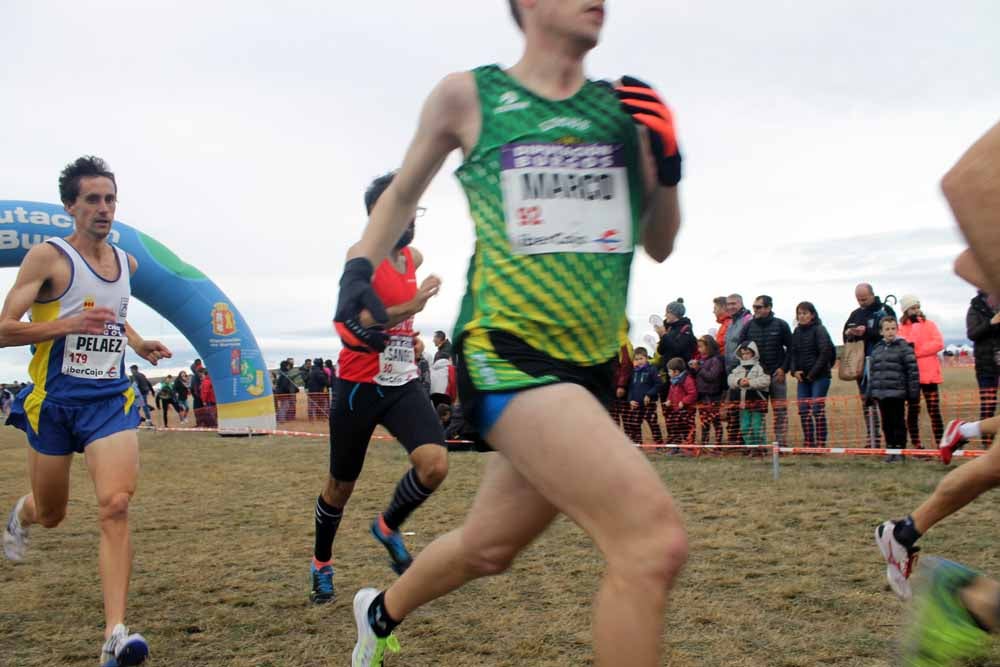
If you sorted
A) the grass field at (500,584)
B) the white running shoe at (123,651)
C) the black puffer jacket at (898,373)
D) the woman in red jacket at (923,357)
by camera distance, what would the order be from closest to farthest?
1. the white running shoe at (123,651)
2. the grass field at (500,584)
3. the black puffer jacket at (898,373)
4. the woman in red jacket at (923,357)

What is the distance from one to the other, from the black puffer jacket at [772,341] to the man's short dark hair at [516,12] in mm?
8781

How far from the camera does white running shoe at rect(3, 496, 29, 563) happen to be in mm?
5145

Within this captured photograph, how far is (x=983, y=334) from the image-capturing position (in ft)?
30.1

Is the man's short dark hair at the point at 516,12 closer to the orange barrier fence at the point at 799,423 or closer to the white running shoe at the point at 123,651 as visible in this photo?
the white running shoe at the point at 123,651

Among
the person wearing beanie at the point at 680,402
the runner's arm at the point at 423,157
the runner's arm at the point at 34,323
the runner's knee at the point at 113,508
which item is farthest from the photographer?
the person wearing beanie at the point at 680,402

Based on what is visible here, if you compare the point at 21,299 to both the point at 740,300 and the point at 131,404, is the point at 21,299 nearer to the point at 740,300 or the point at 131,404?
the point at 131,404

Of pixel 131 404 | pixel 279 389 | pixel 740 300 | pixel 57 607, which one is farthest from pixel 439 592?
pixel 279 389

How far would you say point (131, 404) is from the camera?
172 inches

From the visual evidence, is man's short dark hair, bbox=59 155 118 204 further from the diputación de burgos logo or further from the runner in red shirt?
the diputación de burgos logo

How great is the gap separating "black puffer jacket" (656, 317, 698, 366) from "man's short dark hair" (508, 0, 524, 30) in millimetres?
9818

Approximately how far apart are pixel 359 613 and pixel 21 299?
225cm

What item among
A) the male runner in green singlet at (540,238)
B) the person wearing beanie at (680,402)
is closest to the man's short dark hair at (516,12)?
the male runner in green singlet at (540,238)

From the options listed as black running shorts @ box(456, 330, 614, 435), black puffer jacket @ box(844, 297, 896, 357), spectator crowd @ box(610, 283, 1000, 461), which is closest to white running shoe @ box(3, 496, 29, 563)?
black running shorts @ box(456, 330, 614, 435)

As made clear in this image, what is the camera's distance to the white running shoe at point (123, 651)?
357 centimetres
